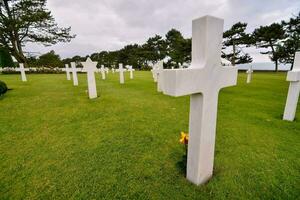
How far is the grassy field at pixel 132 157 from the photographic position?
1924 millimetres

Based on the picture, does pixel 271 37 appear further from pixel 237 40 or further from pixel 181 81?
pixel 181 81

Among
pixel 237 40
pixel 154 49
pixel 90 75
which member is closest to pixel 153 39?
pixel 154 49

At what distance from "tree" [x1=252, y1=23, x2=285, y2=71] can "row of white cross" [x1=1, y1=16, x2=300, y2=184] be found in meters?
38.1

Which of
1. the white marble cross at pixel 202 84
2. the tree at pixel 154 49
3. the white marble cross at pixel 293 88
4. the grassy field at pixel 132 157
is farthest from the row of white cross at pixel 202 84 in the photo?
the tree at pixel 154 49

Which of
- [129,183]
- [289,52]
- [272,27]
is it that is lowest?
[129,183]

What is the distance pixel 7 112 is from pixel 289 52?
126 ft

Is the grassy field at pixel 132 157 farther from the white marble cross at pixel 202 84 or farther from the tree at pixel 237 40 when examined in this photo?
the tree at pixel 237 40

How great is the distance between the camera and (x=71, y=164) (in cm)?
237

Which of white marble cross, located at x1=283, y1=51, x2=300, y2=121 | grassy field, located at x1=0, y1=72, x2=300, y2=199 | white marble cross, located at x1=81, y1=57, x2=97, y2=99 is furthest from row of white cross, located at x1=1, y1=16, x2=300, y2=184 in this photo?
white marble cross, located at x1=81, y1=57, x2=97, y2=99

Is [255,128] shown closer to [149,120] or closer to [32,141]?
[149,120]

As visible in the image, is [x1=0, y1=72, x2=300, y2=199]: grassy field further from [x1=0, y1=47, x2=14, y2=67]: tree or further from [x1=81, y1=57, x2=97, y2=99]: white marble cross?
[x1=0, y1=47, x2=14, y2=67]: tree

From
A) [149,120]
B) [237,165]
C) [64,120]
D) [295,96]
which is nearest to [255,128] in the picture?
[295,96]

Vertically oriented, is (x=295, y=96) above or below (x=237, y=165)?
above

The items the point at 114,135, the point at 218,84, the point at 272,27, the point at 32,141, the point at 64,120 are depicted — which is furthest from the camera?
the point at 272,27
